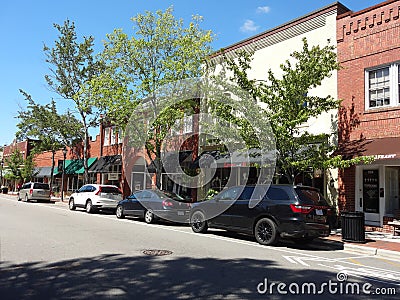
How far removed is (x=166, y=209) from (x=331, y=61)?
8.46 meters

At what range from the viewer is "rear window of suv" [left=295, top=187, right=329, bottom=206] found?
10.2 metres

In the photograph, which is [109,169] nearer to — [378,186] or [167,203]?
[167,203]

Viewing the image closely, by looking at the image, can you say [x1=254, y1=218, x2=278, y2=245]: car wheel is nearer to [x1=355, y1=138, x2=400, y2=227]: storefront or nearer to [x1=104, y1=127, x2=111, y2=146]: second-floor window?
[x1=355, y1=138, x2=400, y2=227]: storefront

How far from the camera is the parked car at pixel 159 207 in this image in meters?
15.3

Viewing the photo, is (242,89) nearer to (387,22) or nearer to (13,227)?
(387,22)

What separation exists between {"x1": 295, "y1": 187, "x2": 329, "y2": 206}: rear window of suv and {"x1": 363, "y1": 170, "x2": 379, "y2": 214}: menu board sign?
441 cm

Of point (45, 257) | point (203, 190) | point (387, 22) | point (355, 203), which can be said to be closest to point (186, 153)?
point (203, 190)

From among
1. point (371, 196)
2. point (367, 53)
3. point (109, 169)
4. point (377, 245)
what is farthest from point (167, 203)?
point (109, 169)

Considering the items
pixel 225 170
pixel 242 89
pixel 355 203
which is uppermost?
pixel 242 89

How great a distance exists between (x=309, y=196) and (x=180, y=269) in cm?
493

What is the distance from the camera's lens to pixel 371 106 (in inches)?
567

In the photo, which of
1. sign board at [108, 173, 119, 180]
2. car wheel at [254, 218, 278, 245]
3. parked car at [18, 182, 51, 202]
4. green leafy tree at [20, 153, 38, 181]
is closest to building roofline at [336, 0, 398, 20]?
car wheel at [254, 218, 278, 245]

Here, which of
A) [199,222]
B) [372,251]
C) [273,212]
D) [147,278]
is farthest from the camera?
[199,222]

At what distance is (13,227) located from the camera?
12.5 meters
